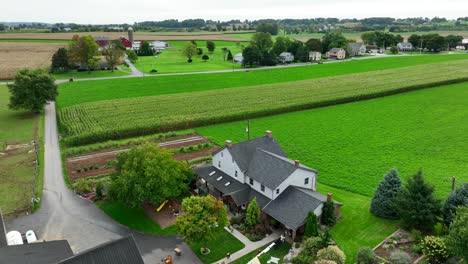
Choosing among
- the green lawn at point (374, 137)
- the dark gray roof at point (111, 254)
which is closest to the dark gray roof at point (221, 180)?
the green lawn at point (374, 137)

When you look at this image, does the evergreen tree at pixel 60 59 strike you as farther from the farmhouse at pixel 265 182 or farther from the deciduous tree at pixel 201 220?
the deciduous tree at pixel 201 220

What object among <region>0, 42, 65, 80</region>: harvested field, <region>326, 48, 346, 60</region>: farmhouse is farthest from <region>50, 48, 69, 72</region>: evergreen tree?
A: <region>326, 48, 346, 60</region>: farmhouse

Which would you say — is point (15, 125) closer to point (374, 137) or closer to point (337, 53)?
point (374, 137)

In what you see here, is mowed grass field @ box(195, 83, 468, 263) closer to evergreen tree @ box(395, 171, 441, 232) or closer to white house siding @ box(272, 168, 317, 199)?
evergreen tree @ box(395, 171, 441, 232)

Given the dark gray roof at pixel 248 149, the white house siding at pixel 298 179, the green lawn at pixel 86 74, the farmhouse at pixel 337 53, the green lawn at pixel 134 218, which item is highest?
the farmhouse at pixel 337 53

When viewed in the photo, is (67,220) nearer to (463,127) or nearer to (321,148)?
(321,148)

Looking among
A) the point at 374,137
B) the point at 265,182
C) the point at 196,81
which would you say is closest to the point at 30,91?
the point at 196,81

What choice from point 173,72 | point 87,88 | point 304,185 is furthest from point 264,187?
point 173,72
